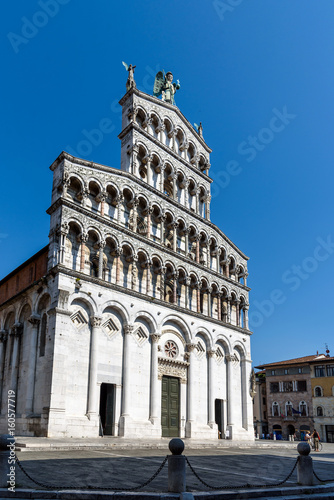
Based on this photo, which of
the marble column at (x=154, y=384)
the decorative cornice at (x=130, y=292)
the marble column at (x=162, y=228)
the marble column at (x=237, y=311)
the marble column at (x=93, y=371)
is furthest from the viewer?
the marble column at (x=237, y=311)

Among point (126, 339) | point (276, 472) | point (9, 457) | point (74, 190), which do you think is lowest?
point (276, 472)

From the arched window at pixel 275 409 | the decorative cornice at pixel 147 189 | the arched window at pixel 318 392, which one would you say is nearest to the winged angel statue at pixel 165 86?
the decorative cornice at pixel 147 189

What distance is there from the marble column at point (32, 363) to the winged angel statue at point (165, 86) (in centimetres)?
2167

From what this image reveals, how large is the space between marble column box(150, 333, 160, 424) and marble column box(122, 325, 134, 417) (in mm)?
1766

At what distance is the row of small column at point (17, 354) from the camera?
22844mm

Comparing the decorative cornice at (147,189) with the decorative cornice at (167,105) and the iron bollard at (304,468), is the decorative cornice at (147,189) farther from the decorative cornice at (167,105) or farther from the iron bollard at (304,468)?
the iron bollard at (304,468)

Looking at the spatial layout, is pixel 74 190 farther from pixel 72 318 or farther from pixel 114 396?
pixel 114 396

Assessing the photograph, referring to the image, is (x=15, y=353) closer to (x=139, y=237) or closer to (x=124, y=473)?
(x=139, y=237)

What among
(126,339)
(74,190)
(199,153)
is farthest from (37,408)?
(199,153)

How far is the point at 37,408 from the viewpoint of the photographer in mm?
22078

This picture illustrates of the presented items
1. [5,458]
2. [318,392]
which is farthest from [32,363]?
[318,392]

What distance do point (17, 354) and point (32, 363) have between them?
2548 mm

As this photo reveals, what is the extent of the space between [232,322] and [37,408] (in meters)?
17.4

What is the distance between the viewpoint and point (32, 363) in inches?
923
